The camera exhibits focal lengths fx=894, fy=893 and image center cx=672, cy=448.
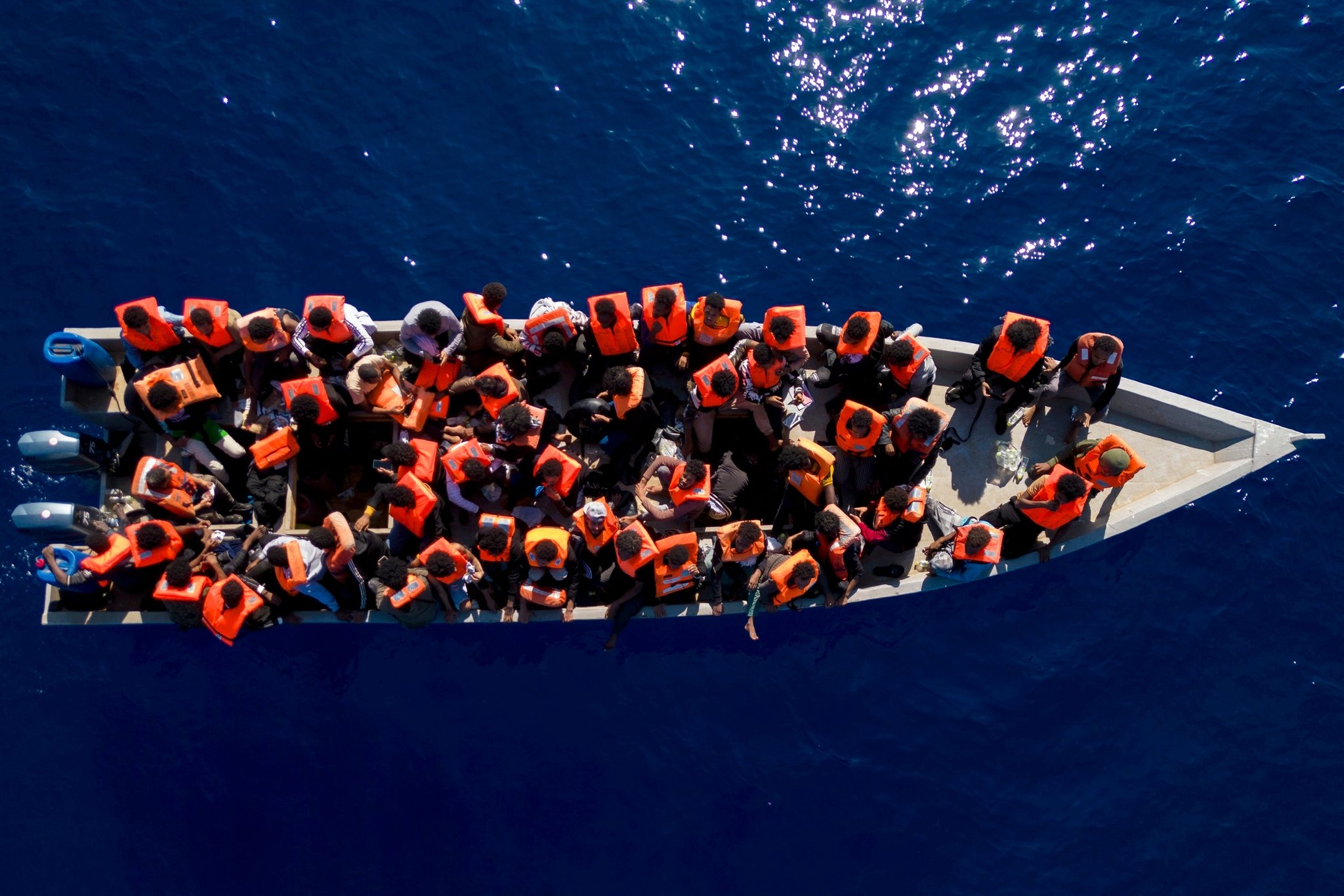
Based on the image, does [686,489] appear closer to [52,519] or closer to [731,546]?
[731,546]

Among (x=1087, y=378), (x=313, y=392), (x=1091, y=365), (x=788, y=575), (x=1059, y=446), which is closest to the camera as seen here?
(x=788, y=575)

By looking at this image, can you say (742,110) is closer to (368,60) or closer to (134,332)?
(368,60)

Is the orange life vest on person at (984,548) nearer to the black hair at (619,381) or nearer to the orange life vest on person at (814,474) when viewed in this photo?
the orange life vest on person at (814,474)

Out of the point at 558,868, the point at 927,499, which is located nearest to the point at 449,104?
the point at 927,499

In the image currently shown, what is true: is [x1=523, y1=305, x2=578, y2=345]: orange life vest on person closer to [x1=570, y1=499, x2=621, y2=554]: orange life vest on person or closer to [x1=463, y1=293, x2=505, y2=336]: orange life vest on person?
[x1=463, y1=293, x2=505, y2=336]: orange life vest on person

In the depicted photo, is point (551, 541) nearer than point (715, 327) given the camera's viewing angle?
Yes

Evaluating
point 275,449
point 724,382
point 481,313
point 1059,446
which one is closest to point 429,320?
point 481,313

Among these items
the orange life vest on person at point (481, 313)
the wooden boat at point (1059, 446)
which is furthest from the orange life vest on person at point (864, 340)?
the orange life vest on person at point (481, 313)
